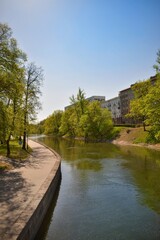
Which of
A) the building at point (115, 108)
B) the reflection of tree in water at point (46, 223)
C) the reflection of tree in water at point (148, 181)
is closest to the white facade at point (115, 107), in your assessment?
the building at point (115, 108)

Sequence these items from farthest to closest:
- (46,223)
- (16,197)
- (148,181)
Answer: (148,181)
(16,197)
(46,223)

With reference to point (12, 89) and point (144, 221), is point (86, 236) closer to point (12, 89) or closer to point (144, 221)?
point (144, 221)

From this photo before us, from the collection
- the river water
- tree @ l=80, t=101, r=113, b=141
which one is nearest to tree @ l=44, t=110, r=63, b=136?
tree @ l=80, t=101, r=113, b=141

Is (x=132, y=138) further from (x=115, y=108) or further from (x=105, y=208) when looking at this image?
(x=115, y=108)

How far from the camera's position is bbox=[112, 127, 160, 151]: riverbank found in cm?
4516

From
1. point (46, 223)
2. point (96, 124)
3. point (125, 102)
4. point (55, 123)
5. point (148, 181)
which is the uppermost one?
point (125, 102)

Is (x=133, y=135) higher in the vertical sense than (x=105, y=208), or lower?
higher

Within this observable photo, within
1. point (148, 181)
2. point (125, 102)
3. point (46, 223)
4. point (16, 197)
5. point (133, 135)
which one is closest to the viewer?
point (46, 223)

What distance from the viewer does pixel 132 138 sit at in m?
51.5

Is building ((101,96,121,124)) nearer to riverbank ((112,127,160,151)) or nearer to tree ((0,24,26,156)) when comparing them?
riverbank ((112,127,160,151))

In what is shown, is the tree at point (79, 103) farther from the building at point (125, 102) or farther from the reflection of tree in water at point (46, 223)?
the reflection of tree in water at point (46, 223)

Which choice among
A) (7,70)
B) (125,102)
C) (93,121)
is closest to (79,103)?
(93,121)

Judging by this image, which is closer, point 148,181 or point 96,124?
point 148,181

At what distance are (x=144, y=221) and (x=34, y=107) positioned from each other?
2861 centimetres
